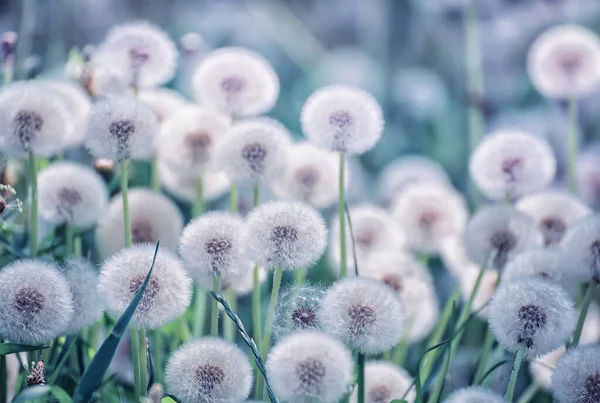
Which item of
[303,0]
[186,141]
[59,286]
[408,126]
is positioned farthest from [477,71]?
[303,0]

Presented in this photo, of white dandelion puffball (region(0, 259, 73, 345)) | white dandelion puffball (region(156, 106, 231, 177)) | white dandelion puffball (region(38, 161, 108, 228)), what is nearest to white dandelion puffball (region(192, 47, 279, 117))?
white dandelion puffball (region(156, 106, 231, 177))

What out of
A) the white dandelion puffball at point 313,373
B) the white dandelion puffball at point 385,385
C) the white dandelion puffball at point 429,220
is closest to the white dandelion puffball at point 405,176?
the white dandelion puffball at point 429,220

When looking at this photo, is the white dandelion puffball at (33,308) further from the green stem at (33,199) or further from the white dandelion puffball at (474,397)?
the white dandelion puffball at (474,397)

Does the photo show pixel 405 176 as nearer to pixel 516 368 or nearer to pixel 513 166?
pixel 513 166

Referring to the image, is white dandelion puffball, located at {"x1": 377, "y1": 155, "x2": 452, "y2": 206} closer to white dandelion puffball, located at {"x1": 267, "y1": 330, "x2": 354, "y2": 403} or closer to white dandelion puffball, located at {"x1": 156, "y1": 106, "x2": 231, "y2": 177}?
white dandelion puffball, located at {"x1": 156, "y1": 106, "x2": 231, "y2": 177}

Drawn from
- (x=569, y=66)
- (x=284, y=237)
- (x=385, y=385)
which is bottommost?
(x=385, y=385)

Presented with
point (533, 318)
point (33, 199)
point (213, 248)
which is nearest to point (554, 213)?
point (533, 318)

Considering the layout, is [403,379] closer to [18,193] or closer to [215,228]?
[215,228]
